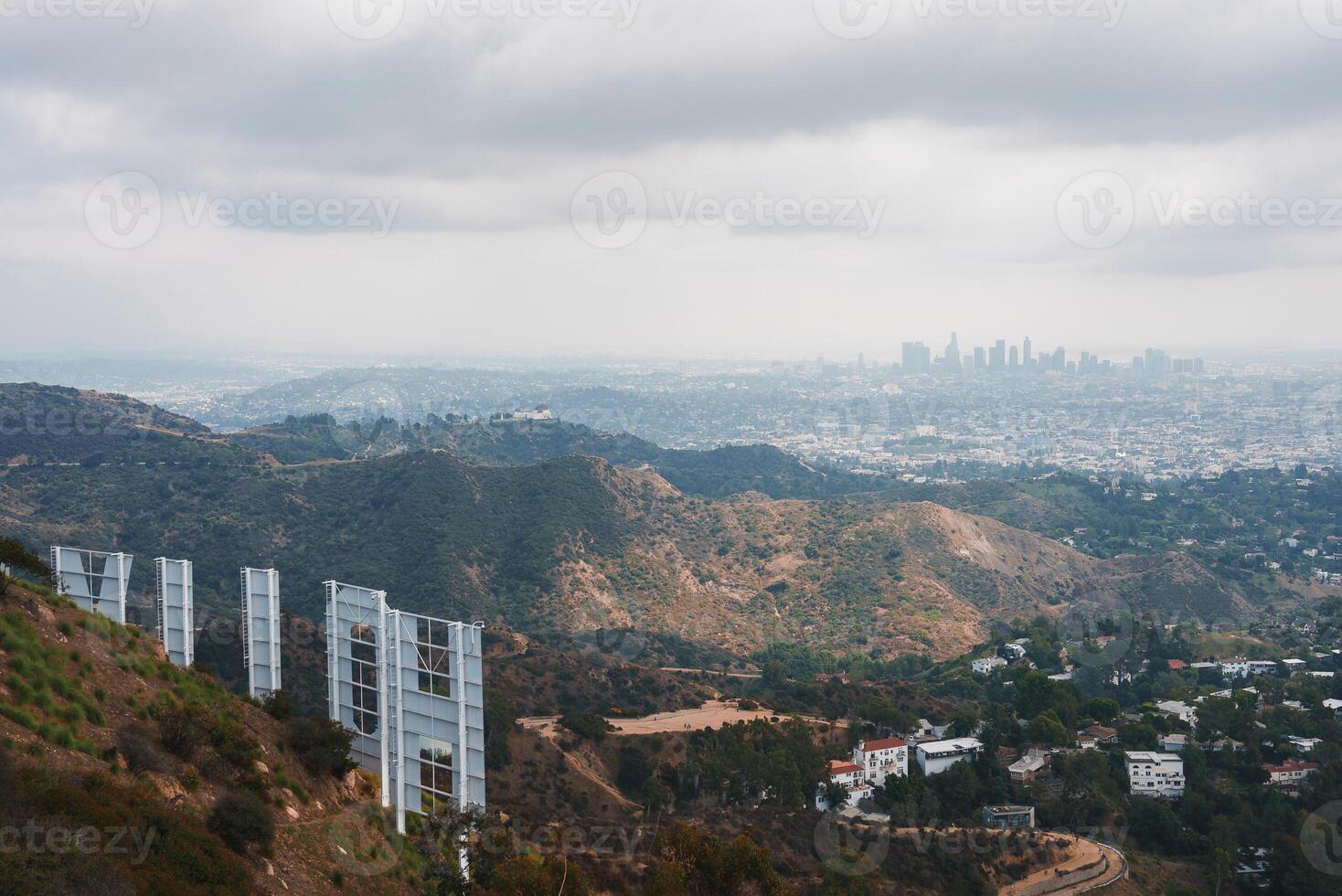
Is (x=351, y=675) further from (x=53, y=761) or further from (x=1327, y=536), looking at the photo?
(x=1327, y=536)

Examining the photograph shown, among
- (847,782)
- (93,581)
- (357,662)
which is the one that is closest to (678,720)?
(847,782)

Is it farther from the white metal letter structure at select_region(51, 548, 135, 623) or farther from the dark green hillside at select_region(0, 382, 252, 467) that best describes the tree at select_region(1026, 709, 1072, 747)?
the dark green hillside at select_region(0, 382, 252, 467)

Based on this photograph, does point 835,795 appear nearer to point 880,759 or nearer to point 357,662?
point 880,759

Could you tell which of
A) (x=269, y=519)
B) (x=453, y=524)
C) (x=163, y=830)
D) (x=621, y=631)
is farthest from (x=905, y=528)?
(x=163, y=830)

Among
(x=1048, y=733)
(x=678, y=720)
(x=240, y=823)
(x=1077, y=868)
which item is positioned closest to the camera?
(x=240, y=823)

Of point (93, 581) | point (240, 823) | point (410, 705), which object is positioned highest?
point (93, 581)
